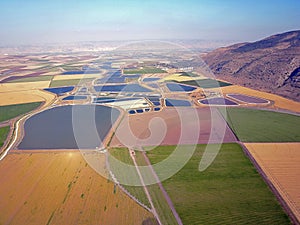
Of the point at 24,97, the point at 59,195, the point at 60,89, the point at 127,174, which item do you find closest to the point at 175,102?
the point at 127,174

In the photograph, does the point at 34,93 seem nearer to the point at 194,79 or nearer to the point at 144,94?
the point at 144,94

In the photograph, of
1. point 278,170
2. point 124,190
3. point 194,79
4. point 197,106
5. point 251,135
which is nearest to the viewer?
point 124,190

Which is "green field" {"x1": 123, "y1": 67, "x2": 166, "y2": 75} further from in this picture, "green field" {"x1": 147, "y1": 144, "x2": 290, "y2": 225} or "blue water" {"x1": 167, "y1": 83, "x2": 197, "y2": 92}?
"green field" {"x1": 147, "y1": 144, "x2": 290, "y2": 225}

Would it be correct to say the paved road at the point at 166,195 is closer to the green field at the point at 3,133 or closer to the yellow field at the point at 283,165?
the yellow field at the point at 283,165

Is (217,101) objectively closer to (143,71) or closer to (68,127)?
(68,127)

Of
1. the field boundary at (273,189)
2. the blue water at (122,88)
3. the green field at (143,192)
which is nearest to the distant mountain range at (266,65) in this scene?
the blue water at (122,88)

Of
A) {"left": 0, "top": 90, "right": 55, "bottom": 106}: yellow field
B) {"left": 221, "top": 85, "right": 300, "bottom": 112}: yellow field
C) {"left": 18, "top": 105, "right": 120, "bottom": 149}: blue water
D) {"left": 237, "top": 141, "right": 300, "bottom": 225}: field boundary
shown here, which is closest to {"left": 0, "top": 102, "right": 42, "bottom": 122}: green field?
{"left": 0, "top": 90, "right": 55, "bottom": 106}: yellow field

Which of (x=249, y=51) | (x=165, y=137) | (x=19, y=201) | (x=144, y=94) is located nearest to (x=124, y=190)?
(x=19, y=201)
